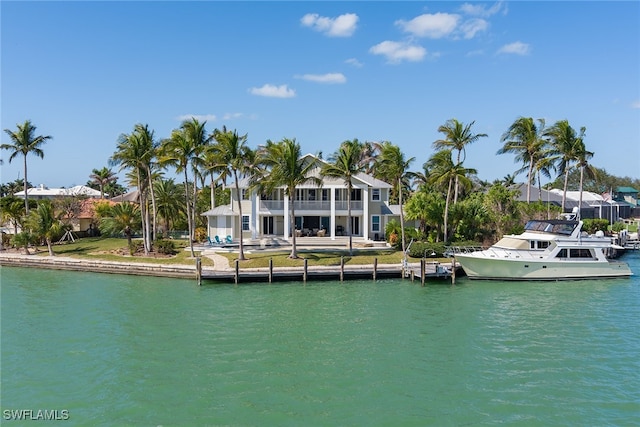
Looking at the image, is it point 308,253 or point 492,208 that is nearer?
point 308,253

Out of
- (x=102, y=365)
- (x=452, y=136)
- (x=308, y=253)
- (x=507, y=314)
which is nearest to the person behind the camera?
(x=102, y=365)

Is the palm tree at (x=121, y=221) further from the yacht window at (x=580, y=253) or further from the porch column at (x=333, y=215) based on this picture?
the yacht window at (x=580, y=253)

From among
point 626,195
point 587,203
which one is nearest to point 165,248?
point 587,203

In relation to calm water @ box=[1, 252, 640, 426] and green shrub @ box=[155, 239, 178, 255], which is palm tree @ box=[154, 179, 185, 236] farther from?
calm water @ box=[1, 252, 640, 426]

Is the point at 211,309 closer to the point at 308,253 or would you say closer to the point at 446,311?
the point at 446,311

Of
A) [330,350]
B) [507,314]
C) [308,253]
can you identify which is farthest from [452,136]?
Result: [330,350]

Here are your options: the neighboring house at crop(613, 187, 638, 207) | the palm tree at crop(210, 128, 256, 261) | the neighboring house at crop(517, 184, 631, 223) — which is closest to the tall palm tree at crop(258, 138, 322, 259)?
the palm tree at crop(210, 128, 256, 261)

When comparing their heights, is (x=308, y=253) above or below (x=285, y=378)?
above

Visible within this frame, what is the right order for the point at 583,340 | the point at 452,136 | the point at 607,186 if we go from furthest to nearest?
the point at 607,186 → the point at 452,136 → the point at 583,340
